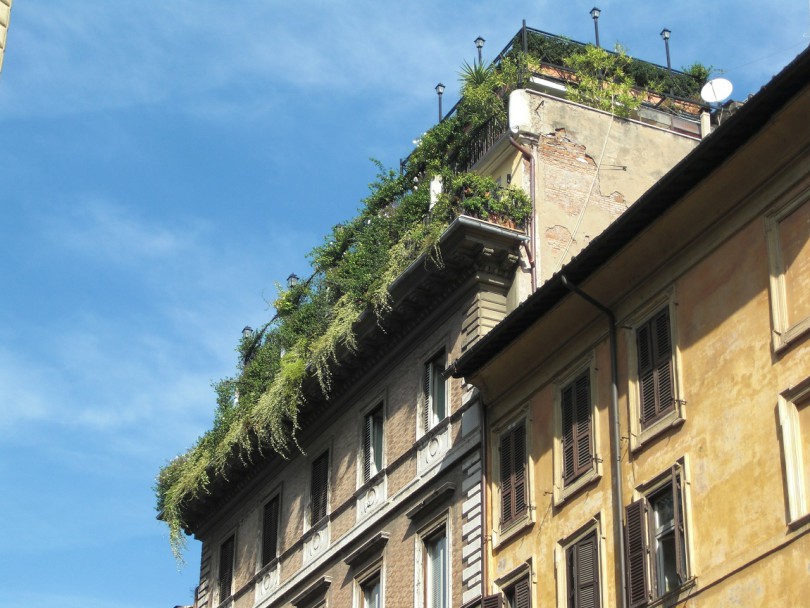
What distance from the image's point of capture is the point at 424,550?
3009cm

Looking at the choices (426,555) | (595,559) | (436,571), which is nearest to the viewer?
(595,559)

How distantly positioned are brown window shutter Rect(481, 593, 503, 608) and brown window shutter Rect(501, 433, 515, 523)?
3.93 feet

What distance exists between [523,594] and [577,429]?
255 centimetres

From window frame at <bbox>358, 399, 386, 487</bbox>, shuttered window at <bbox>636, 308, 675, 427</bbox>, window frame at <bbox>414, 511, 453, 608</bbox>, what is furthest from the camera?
window frame at <bbox>358, 399, 386, 487</bbox>

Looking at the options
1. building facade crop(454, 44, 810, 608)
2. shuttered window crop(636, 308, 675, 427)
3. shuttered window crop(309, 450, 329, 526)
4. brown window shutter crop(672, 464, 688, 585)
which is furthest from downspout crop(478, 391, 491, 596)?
shuttered window crop(309, 450, 329, 526)

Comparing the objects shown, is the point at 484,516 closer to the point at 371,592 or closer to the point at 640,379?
the point at 640,379

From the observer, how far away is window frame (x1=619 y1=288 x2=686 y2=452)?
23.8 m

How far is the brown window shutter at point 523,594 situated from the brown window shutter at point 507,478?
1.21 m

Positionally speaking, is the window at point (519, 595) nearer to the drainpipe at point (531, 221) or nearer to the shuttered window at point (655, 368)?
the shuttered window at point (655, 368)

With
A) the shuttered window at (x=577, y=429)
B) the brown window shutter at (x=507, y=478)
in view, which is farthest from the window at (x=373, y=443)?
the shuttered window at (x=577, y=429)

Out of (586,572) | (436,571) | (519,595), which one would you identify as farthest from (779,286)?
(436,571)

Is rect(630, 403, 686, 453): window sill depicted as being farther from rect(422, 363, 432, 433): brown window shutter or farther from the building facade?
rect(422, 363, 432, 433): brown window shutter

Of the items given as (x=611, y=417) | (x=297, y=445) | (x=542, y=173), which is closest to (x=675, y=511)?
(x=611, y=417)

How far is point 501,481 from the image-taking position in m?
28.0
